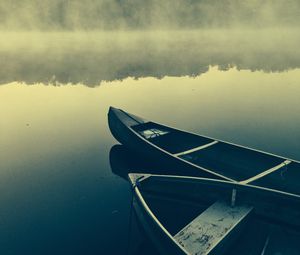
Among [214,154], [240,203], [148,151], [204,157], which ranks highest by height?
[148,151]

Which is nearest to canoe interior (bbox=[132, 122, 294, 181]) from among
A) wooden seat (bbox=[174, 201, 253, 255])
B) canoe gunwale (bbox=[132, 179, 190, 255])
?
wooden seat (bbox=[174, 201, 253, 255])

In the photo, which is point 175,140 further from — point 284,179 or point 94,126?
point 94,126

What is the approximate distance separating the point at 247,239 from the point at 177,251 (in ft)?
10.6

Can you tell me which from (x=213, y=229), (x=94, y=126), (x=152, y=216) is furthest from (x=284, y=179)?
(x=94, y=126)

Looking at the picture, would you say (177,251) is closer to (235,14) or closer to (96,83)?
(96,83)

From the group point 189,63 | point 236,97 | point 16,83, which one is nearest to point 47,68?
point 16,83

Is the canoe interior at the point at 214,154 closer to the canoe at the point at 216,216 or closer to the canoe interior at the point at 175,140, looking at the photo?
the canoe interior at the point at 175,140

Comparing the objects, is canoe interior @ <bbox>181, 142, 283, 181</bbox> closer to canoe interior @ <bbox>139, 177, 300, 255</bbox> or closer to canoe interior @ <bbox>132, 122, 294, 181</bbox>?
canoe interior @ <bbox>132, 122, 294, 181</bbox>

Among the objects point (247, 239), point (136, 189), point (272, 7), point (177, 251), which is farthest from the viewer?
point (272, 7)

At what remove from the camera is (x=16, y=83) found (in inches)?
1759

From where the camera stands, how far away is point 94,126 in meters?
25.7

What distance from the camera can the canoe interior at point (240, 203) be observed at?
10.3 m

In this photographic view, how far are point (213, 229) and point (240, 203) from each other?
5.67 feet

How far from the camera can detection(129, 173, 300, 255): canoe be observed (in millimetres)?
9867
